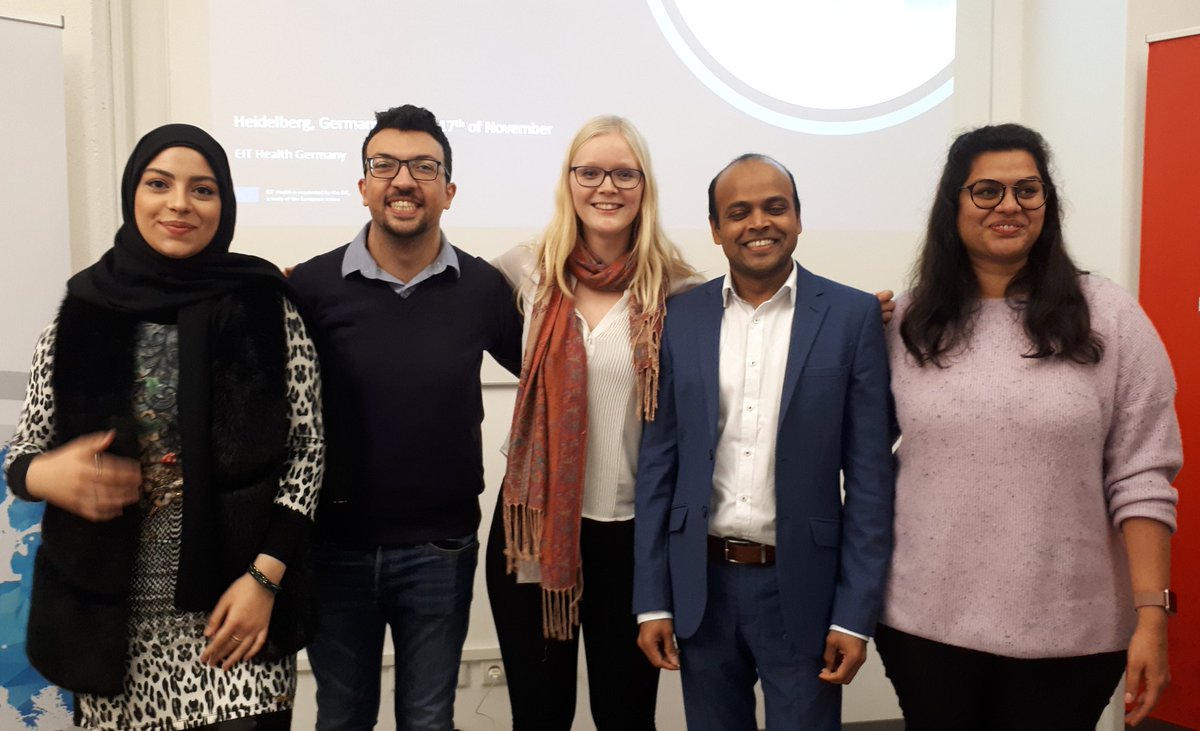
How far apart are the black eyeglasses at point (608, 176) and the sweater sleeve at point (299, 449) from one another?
0.75m

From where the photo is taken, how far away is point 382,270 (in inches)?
73.4

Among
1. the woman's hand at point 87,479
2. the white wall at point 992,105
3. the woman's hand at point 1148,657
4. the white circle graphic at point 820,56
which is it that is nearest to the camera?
the woman's hand at point 87,479

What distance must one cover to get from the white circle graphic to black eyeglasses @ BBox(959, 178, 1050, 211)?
1758mm

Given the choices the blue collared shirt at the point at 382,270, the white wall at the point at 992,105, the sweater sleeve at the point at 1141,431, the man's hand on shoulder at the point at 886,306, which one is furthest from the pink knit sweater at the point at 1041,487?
the white wall at the point at 992,105

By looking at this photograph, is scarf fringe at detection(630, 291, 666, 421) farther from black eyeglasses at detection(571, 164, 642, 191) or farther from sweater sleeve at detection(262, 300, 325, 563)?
sweater sleeve at detection(262, 300, 325, 563)

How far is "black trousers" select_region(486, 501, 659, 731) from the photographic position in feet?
6.10

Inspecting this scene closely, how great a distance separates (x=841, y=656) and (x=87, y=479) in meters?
1.43

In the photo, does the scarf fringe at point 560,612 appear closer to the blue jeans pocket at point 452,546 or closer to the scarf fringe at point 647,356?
the blue jeans pocket at point 452,546

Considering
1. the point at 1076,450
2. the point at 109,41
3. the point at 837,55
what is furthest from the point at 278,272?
the point at 837,55

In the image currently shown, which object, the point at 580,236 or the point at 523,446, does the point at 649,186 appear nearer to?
the point at 580,236

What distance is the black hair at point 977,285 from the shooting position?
1525 mm

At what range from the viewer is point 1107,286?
5.26 feet

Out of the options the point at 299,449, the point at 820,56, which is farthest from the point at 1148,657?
the point at 820,56

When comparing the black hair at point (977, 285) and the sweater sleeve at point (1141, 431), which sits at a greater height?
the black hair at point (977, 285)
